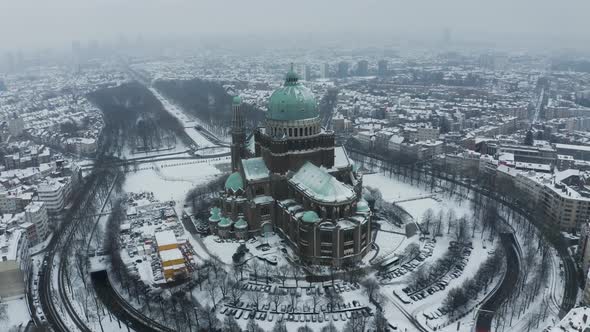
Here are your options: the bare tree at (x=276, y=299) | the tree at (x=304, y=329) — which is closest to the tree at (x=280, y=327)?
the tree at (x=304, y=329)

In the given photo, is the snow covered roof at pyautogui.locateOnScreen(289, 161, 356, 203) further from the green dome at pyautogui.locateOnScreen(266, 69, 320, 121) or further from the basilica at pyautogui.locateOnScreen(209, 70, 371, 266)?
the green dome at pyautogui.locateOnScreen(266, 69, 320, 121)

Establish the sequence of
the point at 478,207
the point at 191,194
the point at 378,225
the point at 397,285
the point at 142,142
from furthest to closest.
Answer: the point at 142,142 < the point at 191,194 < the point at 478,207 < the point at 378,225 < the point at 397,285

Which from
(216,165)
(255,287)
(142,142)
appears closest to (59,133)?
(142,142)

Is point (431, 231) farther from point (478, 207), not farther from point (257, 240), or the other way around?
point (257, 240)

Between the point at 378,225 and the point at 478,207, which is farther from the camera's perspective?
the point at 478,207

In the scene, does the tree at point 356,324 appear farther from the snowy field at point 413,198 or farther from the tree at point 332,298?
the snowy field at point 413,198

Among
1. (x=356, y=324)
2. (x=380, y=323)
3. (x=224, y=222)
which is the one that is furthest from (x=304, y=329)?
(x=224, y=222)

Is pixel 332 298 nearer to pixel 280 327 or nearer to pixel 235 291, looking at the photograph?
pixel 280 327
